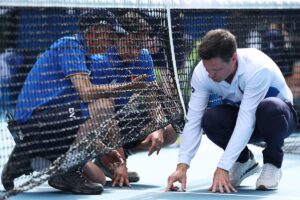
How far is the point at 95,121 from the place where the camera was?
17.9 feet

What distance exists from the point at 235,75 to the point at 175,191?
2.58 ft

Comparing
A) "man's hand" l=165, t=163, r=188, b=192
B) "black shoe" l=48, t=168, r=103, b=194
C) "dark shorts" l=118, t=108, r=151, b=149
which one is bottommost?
"black shoe" l=48, t=168, r=103, b=194

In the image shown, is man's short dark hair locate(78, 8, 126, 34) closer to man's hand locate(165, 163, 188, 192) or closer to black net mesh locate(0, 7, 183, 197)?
black net mesh locate(0, 7, 183, 197)

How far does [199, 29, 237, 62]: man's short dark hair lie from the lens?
491cm

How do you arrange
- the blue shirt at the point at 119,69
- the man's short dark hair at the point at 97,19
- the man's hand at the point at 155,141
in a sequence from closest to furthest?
the man's short dark hair at the point at 97,19
the blue shirt at the point at 119,69
the man's hand at the point at 155,141

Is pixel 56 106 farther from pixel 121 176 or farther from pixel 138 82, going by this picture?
pixel 121 176

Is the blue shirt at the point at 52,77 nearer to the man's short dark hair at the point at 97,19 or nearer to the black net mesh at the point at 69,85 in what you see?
the black net mesh at the point at 69,85

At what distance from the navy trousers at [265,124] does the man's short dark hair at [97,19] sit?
828mm

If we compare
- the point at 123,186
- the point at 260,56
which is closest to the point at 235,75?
the point at 260,56

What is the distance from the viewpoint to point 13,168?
17.1 feet

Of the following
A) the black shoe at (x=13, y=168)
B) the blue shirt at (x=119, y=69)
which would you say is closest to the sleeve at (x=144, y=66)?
the blue shirt at (x=119, y=69)

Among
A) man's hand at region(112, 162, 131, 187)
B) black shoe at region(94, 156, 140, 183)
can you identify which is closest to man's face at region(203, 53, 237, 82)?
man's hand at region(112, 162, 131, 187)

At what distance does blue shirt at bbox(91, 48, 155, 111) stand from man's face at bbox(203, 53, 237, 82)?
30.6 inches

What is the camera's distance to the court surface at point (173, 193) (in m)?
5.13
